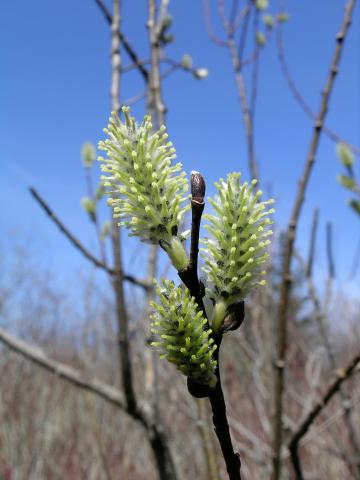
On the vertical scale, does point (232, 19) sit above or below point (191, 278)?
above

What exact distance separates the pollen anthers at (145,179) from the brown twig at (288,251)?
22.9 inches

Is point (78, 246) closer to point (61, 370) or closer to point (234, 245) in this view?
point (61, 370)

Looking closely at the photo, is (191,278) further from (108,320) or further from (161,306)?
(108,320)

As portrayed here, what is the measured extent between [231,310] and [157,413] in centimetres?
123

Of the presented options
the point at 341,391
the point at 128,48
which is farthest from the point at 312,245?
the point at 128,48

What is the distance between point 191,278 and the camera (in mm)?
514

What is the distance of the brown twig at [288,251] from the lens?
1.03 meters

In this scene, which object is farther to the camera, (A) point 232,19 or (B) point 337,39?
(A) point 232,19

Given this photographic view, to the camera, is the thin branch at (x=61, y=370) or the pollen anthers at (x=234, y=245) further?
the thin branch at (x=61, y=370)

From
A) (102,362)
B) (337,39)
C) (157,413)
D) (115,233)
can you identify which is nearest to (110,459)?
(102,362)

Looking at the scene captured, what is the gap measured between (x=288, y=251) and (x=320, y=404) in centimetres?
37

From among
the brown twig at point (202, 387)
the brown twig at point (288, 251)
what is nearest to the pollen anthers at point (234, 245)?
the brown twig at point (202, 387)

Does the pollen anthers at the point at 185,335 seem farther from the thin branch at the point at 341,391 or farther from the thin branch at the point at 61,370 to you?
the thin branch at the point at 341,391

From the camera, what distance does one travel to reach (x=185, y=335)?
1.67ft
